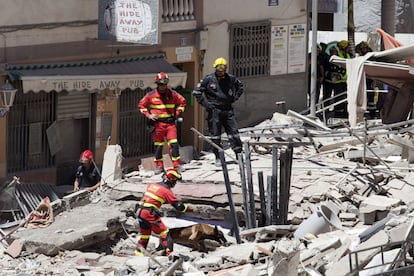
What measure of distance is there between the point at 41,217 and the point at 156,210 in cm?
240

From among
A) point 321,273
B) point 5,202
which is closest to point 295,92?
point 5,202

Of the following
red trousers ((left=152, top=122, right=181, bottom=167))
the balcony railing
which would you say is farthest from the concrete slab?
the balcony railing

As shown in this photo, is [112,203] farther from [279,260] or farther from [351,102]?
[279,260]

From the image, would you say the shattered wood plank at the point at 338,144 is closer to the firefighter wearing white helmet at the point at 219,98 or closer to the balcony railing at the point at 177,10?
the firefighter wearing white helmet at the point at 219,98

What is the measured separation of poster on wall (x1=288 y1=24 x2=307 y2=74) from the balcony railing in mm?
3575

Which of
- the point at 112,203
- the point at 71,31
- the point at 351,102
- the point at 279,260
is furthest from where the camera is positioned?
the point at 71,31

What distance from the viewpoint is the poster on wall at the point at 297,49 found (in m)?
27.3

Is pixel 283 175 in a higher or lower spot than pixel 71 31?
lower

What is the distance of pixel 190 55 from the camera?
24.5m

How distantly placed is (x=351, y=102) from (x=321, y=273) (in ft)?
24.3

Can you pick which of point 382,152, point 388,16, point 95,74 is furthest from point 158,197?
point 388,16

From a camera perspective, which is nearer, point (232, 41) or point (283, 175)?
point (283, 175)

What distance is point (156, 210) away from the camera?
1617cm

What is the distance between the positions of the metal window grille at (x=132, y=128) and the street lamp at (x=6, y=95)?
330 cm
